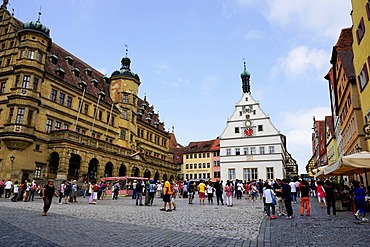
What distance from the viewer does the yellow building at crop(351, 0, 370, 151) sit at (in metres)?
19.1

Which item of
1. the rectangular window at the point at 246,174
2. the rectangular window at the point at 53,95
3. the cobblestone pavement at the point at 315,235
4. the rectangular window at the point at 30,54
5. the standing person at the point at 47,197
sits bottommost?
the cobblestone pavement at the point at 315,235

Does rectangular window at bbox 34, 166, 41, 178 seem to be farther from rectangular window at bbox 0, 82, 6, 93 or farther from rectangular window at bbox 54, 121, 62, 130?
rectangular window at bbox 0, 82, 6, 93

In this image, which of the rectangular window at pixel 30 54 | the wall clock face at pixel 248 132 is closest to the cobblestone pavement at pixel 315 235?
the rectangular window at pixel 30 54

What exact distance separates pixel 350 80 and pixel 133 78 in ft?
111

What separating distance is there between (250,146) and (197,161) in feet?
67.2

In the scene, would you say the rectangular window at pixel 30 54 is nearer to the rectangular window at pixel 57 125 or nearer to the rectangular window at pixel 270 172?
the rectangular window at pixel 57 125

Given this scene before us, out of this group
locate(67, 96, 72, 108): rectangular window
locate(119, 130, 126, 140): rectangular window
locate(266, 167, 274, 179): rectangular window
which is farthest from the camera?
locate(266, 167, 274, 179): rectangular window

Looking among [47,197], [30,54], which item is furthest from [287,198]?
[30,54]

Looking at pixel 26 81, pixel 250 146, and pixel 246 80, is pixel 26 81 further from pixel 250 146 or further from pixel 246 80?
pixel 246 80

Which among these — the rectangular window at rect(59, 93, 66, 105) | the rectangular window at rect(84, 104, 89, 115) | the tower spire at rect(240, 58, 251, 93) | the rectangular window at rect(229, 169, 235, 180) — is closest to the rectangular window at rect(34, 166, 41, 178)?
the rectangular window at rect(59, 93, 66, 105)

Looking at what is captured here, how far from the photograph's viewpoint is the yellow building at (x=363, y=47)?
19.1 metres

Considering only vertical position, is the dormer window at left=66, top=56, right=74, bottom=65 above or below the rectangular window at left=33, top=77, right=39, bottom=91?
above

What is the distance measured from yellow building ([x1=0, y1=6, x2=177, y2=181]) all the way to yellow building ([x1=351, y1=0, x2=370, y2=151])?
2784 cm

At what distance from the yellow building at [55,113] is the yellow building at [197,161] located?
24.6m
